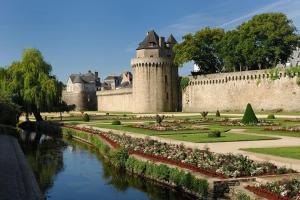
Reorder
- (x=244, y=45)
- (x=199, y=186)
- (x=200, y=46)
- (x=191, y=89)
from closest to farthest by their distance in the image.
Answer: (x=199, y=186)
(x=244, y=45)
(x=200, y=46)
(x=191, y=89)

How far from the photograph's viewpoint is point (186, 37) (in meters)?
60.5

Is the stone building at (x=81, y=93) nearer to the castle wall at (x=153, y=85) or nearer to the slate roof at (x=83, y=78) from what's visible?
the slate roof at (x=83, y=78)

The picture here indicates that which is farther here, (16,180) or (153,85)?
(153,85)

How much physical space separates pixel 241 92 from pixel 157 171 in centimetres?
4117

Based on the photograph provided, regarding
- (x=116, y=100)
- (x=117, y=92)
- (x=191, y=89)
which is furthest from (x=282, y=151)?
(x=116, y=100)

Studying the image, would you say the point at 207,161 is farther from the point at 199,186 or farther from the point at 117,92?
the point at 117,92

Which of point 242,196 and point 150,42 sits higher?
point 150,42

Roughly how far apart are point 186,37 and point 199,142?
41.6 meters

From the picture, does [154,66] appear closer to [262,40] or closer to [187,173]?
[262,40]

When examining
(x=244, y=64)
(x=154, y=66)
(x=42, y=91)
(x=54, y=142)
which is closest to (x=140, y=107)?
(x=154, y=66)

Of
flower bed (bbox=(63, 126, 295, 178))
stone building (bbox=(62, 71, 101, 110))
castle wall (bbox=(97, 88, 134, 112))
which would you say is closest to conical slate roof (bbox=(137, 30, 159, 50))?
castle wall (bbox=(97, 88, 134, 112))

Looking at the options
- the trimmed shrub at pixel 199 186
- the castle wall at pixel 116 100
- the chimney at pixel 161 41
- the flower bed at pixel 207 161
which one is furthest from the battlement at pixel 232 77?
the trimmed shrub at pixel 199 186

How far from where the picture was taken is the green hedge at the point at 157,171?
1212 centimetres

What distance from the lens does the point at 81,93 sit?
8800cm
